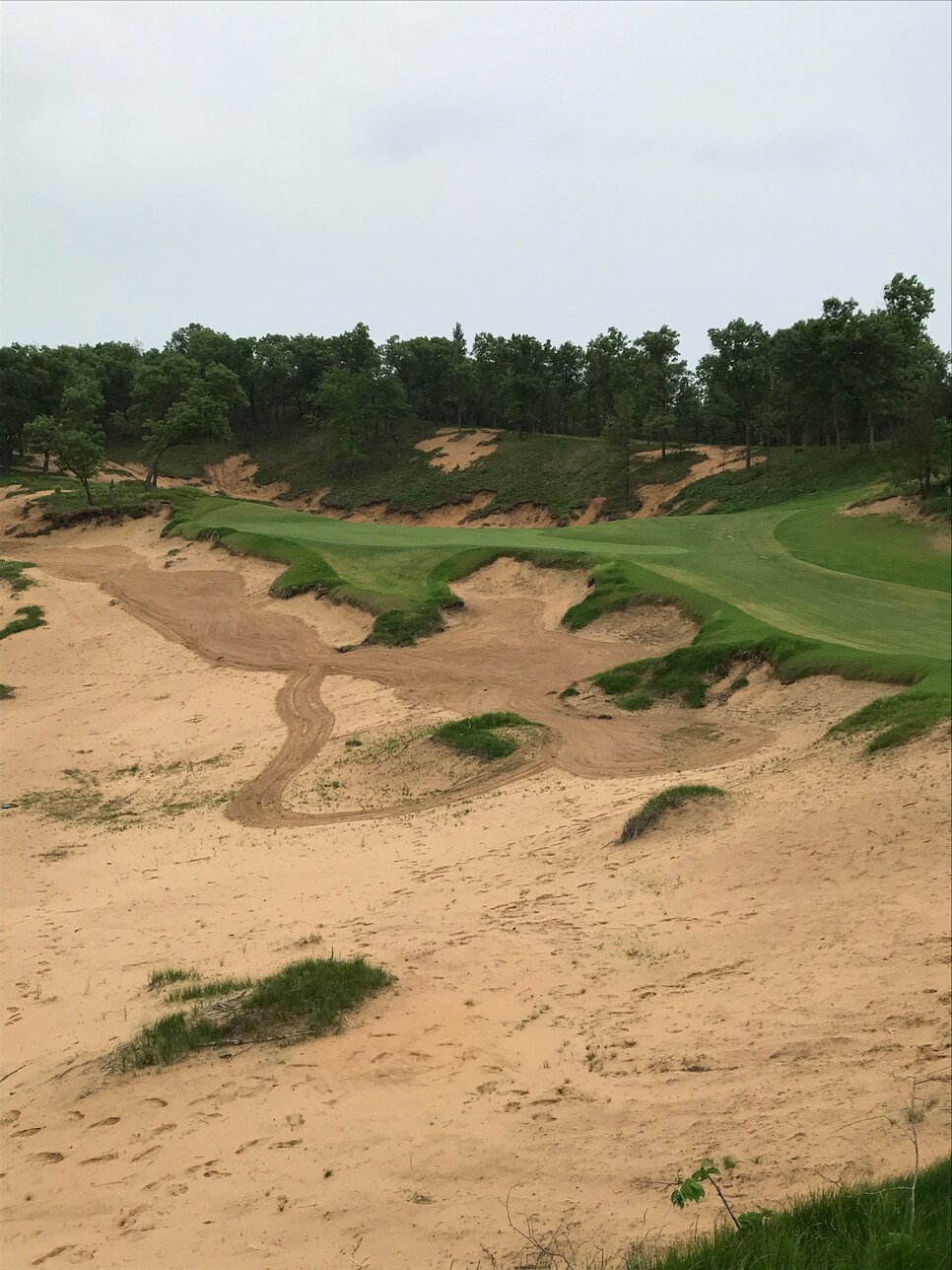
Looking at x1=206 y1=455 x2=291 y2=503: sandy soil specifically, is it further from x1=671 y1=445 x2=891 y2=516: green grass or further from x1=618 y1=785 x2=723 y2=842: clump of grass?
x1=618 y1=785 x2=723 y2=842: clump of grass

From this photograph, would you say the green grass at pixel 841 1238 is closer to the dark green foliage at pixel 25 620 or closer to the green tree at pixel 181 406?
the dark green foliage at pixel 25 620

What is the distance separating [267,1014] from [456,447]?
70.8 m

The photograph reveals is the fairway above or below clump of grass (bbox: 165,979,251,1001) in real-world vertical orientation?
above

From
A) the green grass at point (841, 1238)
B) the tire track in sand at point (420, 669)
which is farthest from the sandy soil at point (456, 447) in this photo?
the green grass at point (841, 1238)

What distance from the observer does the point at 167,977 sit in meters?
9.69

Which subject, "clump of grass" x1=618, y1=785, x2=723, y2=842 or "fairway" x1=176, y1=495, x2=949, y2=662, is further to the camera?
"fairway" x1=176, y1=495, x2=949, y2=662

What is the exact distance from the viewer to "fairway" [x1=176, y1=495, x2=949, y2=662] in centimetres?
2269

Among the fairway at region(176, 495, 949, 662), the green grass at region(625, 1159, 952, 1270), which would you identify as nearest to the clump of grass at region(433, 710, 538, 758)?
the fairway at region(176, 495, 949, 662)

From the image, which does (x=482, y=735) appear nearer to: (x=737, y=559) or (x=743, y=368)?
(x=737, y=559)

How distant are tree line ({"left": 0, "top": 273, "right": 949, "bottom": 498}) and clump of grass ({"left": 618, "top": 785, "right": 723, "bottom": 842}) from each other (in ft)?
89.2

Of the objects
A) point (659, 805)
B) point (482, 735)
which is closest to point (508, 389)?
point (482, 735)

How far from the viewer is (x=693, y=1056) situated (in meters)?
7.80

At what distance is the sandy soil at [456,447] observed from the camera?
7294cm

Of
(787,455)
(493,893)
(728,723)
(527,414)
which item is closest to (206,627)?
(728,723)
